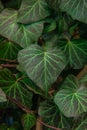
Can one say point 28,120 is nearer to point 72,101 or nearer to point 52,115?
point 52,115

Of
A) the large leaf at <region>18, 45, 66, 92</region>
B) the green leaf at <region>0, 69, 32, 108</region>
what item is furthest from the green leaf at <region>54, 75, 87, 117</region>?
the green leaf at <region>0, 69, 32, 108</region>

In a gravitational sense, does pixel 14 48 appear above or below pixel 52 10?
below

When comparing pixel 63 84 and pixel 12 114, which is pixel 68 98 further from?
pixel 12 114

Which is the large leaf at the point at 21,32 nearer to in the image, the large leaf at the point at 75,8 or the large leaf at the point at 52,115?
the large leaf at the point at 75,8

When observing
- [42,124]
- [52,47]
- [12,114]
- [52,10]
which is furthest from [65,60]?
[12,114]

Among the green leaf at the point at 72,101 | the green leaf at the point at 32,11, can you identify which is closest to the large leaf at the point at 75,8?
the green leaf at the point at 32,11

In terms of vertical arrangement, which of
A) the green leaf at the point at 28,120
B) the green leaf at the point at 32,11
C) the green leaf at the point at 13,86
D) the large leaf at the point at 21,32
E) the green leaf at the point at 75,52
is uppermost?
the green leaf at the point at 32,11
